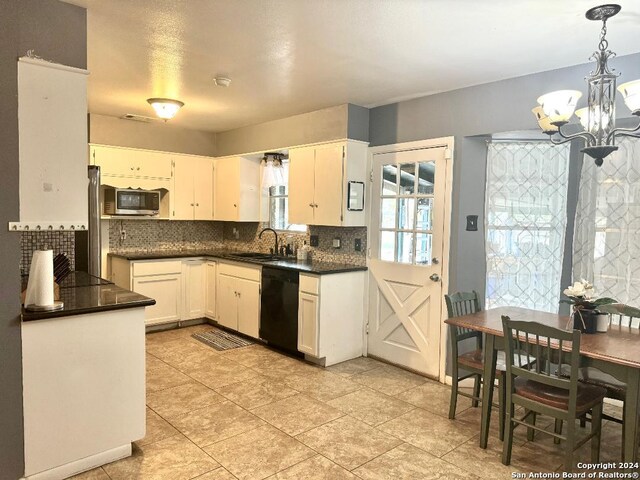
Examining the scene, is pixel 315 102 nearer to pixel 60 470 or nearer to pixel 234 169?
pixel 234 169

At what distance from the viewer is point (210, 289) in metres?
5.68

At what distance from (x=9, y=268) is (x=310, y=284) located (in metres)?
2.49

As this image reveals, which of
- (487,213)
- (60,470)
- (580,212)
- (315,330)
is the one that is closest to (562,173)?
(580,212)

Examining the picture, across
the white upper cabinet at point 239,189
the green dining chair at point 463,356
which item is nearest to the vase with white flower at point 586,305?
the green dining chair at point 463,356

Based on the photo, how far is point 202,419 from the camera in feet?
10.2

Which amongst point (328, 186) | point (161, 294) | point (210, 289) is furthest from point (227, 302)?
point (328, 186)

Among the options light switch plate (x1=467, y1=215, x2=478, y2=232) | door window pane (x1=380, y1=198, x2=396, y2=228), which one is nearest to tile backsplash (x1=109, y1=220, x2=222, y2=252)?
door window pane (x1=380, y1=198, x2=396, y2=228)

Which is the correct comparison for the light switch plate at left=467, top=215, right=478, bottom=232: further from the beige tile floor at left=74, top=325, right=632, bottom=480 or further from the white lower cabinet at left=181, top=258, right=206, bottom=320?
the white lower cabinet at left=181, top=258, right=206, bottom=320

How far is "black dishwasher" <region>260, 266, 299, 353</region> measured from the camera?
442 centimetres

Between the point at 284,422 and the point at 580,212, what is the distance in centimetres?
280

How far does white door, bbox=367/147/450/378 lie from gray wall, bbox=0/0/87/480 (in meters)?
2.85

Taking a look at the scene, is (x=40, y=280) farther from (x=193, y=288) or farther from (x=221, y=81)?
(x=193, y=288)

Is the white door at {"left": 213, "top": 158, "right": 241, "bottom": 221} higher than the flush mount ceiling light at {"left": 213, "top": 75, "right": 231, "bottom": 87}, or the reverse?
the flush mount ceiling light at {"left": 213, "top": 75, "right": 231, "bottom": 87}

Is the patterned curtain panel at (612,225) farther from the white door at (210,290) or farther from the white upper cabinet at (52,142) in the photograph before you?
the white door at (210,290)
